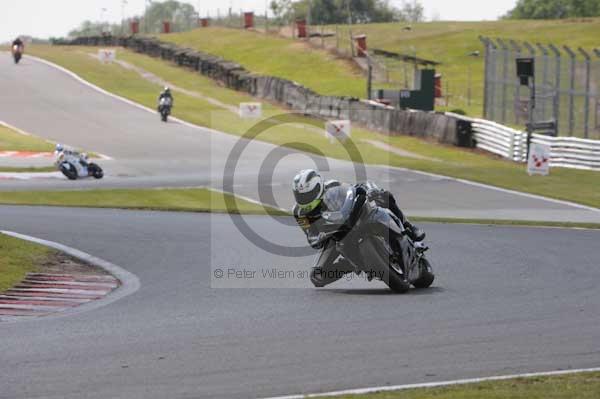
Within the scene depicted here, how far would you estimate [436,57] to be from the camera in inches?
3145

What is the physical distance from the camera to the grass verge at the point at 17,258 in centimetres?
1362

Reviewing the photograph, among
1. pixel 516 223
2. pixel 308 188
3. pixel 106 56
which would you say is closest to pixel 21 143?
pixel 516 223

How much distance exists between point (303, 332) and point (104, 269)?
5.79m

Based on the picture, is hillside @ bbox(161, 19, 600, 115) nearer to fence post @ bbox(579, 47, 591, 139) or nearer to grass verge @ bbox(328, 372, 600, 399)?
fence post @ bbox(579, 47, 591, 139)

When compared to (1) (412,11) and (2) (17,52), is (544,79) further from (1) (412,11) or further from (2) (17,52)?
(1) (412,11)

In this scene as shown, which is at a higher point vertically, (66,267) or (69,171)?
(66,267)

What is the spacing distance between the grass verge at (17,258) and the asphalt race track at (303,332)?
1.09 m

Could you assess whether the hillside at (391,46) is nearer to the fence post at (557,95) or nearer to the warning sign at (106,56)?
the warning sign at (106,56)

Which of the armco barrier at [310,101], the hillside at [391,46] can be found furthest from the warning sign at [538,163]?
Answer: the hillside at [391,46]

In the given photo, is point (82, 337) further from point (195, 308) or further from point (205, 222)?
point (205, 222)

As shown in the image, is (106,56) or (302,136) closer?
(302,136)

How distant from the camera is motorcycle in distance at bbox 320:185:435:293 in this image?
11.9m

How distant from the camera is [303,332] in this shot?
32.9 feet

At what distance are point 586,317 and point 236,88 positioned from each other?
53615mm
